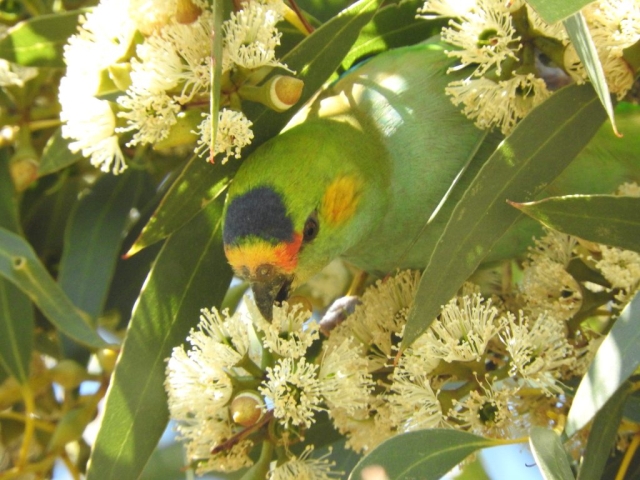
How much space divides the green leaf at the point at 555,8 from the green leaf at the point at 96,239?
134 centimetres

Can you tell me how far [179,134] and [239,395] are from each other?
515 mm

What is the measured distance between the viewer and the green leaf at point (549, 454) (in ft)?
4.05

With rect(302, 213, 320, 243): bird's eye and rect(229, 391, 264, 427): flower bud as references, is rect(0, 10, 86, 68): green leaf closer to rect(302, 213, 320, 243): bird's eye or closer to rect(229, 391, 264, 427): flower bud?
rect(302, 213, 320, 243): bird's eye

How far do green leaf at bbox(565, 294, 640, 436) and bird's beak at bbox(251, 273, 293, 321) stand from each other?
69cm

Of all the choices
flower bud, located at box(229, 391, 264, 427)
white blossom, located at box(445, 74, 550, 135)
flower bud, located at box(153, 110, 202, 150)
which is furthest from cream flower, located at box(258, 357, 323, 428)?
white blossom, located at box(445, 74, 550, 135)

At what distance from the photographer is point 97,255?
219cm

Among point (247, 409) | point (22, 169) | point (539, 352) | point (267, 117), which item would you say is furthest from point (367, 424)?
point (22, 169)

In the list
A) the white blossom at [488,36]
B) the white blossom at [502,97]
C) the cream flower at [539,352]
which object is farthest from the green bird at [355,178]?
the cream flower at [539,352]

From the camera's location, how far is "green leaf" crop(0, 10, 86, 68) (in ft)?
6.46

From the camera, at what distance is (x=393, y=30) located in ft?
6.49

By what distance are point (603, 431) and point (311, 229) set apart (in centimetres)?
75

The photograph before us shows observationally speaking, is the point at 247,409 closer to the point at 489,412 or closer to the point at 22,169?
the point at 489,412

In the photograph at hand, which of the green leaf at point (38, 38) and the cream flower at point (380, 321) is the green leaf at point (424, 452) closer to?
the cream flower at point (380, 321)

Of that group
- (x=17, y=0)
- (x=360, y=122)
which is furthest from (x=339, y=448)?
(x=17, y=0)
